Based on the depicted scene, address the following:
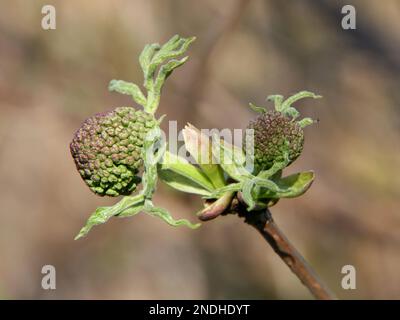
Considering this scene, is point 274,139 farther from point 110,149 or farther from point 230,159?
point 110,149

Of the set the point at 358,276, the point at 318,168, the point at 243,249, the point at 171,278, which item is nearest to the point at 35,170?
the point at 171,278

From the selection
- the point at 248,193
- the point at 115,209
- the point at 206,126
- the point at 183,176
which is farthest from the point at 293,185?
the point at 206,126

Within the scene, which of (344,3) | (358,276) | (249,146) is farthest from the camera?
(344,3)

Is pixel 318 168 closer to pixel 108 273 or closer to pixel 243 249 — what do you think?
pixel 243 249

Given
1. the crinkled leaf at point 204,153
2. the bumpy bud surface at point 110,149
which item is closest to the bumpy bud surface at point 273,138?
the crinkled leaf at point 204,153

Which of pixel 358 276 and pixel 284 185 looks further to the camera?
pixel 358 276

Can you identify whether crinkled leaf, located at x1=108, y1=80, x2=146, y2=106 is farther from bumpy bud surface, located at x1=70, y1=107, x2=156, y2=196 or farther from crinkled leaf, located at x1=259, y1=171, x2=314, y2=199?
crinkled leaf, located at x1=259, y1=171, x2=314, y2=199

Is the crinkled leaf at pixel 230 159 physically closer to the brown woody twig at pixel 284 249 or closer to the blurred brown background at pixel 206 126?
the brown woody twig at pixel 284 249
